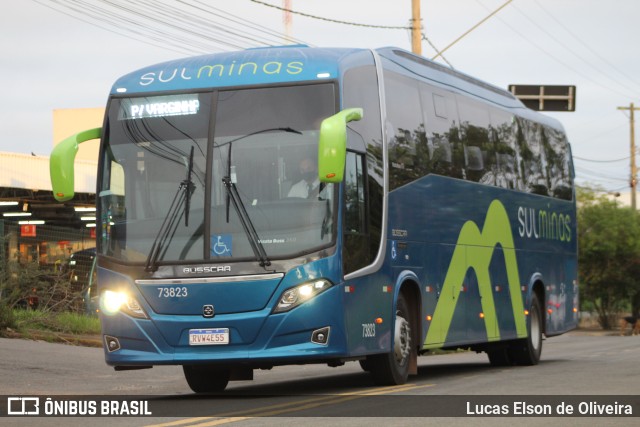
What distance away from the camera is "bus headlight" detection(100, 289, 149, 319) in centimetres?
1430

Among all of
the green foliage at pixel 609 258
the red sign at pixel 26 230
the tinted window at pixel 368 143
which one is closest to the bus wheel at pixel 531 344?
Answer: the tinted window at pixel 368 143

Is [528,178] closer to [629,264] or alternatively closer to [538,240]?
[538,240]

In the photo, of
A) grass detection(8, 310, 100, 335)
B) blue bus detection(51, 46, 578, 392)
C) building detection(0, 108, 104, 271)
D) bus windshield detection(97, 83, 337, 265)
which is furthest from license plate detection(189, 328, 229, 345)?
building detection(0, 108, 104, 271)

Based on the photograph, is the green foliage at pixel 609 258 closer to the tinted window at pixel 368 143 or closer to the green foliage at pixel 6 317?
the green foliage at pixel 6 317

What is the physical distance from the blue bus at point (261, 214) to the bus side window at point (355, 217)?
0.03 meters

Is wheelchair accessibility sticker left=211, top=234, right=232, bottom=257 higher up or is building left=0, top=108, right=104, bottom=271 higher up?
building left=0, top=108, right=104, bottom=271

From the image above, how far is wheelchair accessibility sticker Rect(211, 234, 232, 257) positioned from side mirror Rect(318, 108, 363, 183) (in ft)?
4.89

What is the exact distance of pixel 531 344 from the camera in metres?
22.1

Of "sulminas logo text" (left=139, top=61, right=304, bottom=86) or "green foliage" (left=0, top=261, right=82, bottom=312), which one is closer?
"sulminas logo text" (left=139, top=61, right=304, bottom=86)

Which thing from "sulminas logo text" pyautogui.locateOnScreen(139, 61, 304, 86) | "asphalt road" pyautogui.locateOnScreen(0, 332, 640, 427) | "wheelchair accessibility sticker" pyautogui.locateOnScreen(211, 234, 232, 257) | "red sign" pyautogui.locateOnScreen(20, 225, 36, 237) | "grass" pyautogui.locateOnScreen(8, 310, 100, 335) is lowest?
"asphalt road" pyautogui.locateOnScreen(0, 332, 640, 427)

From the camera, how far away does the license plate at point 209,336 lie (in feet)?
45.5
